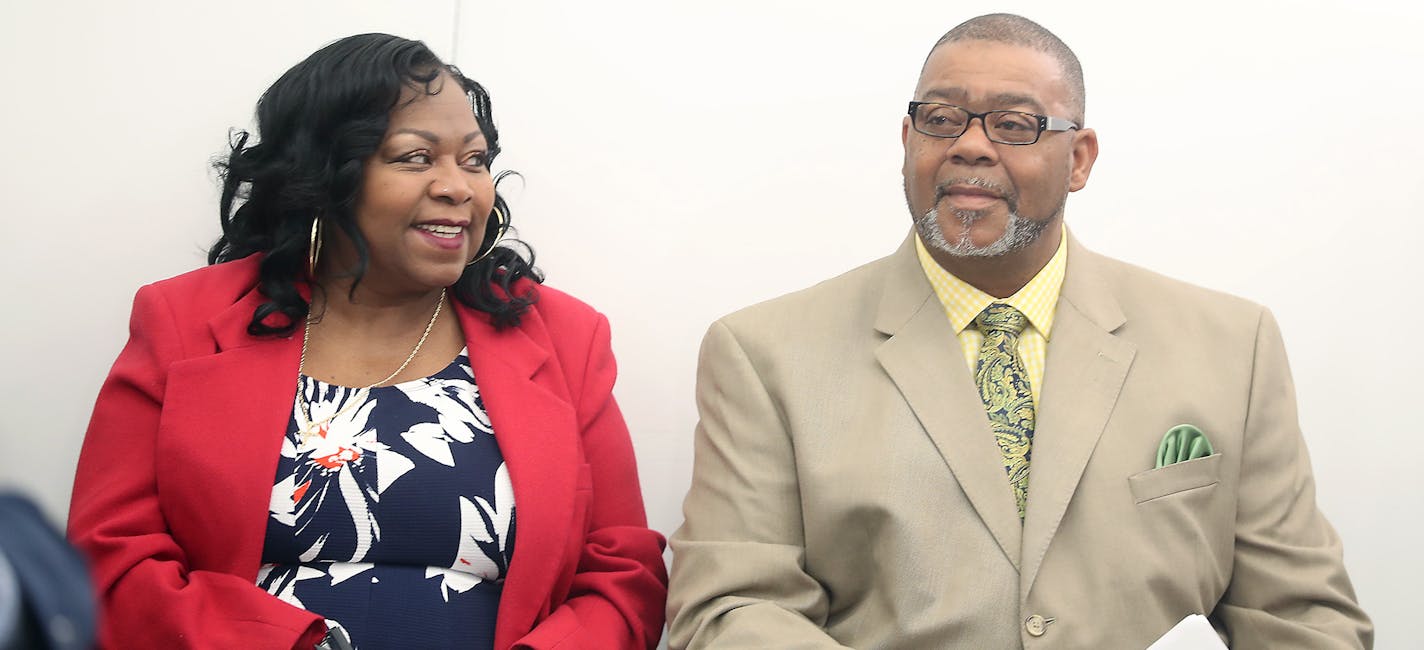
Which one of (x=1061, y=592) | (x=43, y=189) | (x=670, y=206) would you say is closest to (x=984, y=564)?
(x=1061, y=592)

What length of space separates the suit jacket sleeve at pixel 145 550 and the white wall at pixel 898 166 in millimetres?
968

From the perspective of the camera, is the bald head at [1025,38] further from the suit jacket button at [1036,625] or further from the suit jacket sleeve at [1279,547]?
the suit jacket button at [1036,625]

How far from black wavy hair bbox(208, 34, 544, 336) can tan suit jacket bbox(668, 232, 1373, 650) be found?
24.7 inches

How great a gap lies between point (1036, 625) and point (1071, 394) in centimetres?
40

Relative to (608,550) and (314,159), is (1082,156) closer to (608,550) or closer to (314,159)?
(608,550)

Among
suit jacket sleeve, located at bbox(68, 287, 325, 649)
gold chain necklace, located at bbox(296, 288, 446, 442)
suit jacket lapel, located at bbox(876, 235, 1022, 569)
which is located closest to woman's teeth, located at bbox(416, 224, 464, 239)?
gold chain necklace, located at bbox(296, 288, 446, 442)

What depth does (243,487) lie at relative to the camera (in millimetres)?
2447

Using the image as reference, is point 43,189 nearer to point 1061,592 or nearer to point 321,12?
point 321,12

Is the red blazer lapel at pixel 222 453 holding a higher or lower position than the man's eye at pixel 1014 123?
lower

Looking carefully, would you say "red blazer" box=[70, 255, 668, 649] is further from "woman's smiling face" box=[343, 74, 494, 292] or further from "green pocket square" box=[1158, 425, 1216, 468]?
"green pocket square" box=[1158, 425, 1216, 468]

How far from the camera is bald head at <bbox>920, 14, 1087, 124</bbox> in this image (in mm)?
2582

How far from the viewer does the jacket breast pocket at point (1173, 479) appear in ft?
7.80

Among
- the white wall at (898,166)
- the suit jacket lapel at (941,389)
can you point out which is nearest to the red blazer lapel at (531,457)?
the white wall at (898,166)

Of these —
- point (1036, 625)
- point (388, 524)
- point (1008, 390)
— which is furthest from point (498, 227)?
point (1036, 625)
